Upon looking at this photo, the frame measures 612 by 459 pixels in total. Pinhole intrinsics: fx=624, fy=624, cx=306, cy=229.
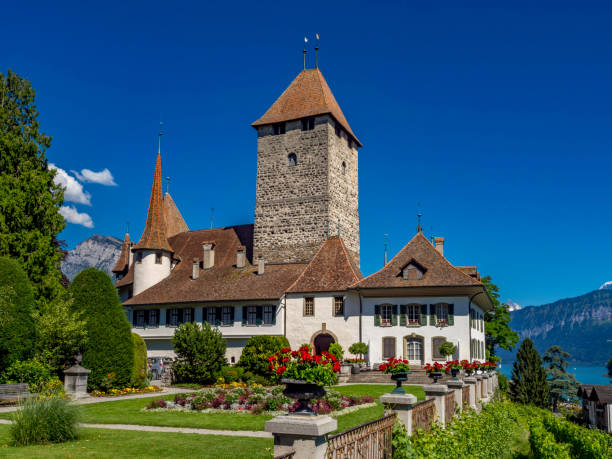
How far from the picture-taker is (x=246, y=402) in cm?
1947

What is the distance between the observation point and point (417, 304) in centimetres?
3644

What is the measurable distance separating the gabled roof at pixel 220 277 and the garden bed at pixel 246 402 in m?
19.2

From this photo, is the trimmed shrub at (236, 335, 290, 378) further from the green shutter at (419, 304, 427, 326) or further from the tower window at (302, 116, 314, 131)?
the tower window at (302, 116, 314, 131)

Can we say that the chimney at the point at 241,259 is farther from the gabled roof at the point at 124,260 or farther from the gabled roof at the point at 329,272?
the gabled roof at the point at 124,260

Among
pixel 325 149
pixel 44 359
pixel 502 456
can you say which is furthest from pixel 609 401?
pixel 44 359

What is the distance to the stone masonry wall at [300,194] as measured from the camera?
43875 millimetres

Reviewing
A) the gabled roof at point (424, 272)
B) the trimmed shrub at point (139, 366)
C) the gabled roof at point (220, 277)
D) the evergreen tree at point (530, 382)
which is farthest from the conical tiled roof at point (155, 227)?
the evergreen tree at point (530, 382)

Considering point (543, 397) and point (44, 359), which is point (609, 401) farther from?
point (44, 359)

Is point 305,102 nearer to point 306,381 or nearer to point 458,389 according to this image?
point 458,389

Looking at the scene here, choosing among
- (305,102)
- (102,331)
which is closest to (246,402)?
(102,331)

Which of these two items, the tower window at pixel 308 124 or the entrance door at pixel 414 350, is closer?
the entrance door at pixel 414 350

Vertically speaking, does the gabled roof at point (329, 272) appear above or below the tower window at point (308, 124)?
below

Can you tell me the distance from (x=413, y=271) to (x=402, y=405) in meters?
25.8

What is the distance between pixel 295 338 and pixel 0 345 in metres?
20.1
